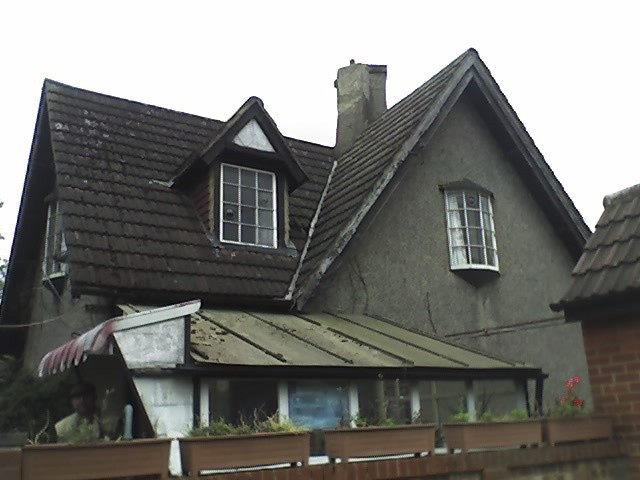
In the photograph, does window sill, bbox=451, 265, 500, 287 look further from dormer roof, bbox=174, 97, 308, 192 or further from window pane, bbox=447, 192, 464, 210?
dormer roof, bbox=174, 97, 308, 192

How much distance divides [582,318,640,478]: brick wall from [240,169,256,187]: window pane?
272 inches

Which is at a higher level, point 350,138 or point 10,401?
point 350,138

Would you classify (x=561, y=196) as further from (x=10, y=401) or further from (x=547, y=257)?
(x=10, y=401)

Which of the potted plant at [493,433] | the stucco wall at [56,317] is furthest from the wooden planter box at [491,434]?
the stucco wall at [56,317]

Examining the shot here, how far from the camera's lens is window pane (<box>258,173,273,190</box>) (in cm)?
1255

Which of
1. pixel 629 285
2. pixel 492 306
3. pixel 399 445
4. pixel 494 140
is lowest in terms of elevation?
pixel 399 445

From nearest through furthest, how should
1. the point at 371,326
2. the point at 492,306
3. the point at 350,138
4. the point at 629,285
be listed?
1. the point at 629,285
2. the point at 371,326
3. the point at 492,306
4. the point at 350,138

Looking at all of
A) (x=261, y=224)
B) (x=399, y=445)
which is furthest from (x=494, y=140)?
(x=399, y=445)

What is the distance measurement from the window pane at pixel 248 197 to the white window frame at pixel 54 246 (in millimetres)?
3173

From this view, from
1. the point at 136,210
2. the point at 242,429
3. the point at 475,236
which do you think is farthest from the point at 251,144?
the point at 242,429

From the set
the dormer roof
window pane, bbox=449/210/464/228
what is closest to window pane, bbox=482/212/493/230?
window pane, bbox=449/210/464/228

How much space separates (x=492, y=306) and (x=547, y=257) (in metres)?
2.32

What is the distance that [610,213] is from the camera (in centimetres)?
774

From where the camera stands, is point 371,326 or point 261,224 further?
point 261,224
